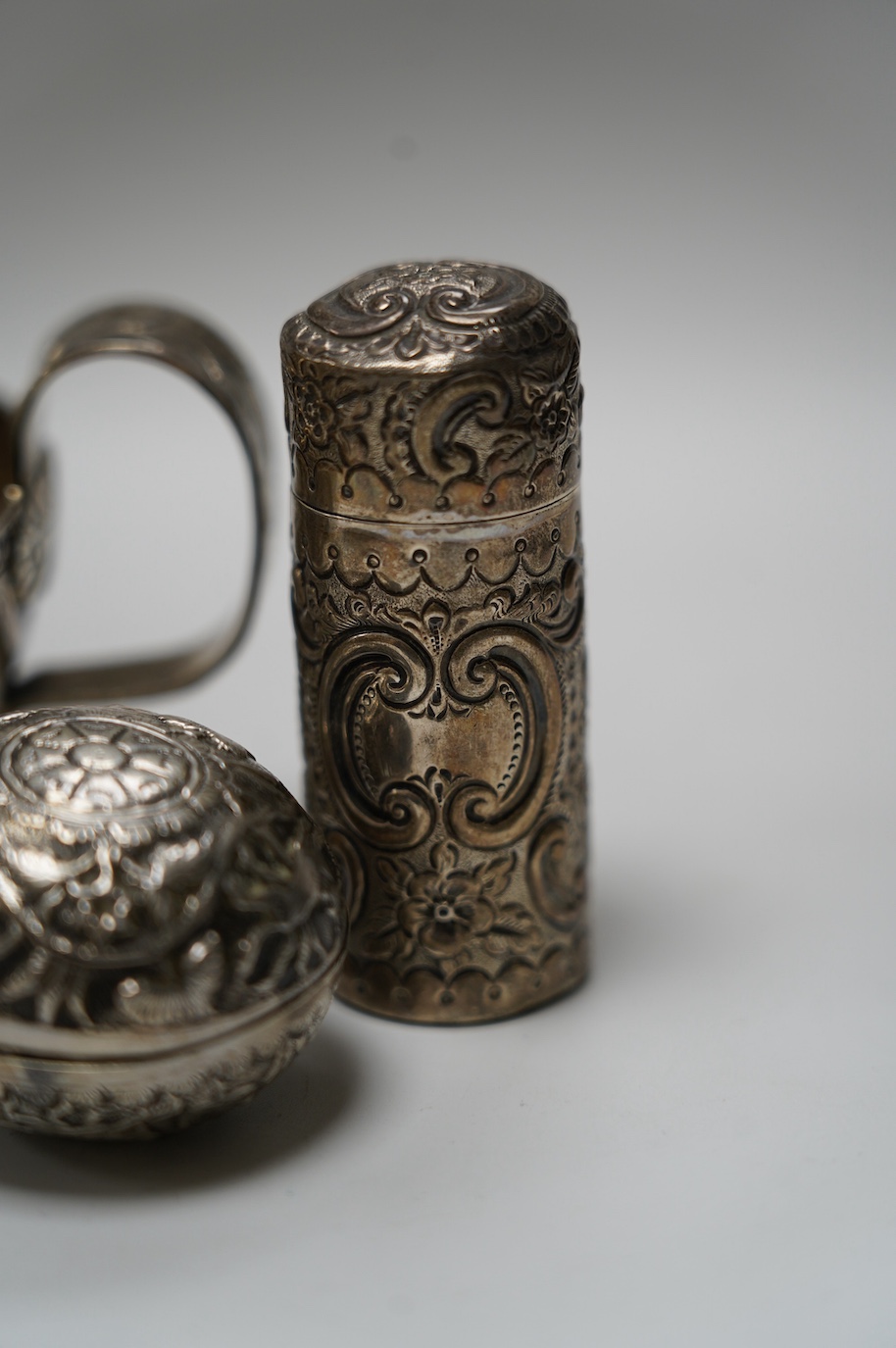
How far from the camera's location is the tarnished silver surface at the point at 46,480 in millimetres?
1797

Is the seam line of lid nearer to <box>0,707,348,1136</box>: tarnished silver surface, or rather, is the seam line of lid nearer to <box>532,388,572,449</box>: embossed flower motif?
<box>532,388,572,449</box>: embossed flower motif

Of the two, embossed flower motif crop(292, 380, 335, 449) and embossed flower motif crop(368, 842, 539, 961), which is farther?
embossed flower motif crop(368, 842, 539, 961)

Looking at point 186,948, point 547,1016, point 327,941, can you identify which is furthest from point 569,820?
point 186,948

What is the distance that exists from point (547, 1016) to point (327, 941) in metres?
0.29

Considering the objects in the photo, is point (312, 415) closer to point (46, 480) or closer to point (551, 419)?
point (551, 419)

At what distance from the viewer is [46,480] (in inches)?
76.8

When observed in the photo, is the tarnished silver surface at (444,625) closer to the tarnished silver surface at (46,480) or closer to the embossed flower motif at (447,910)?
the embossed flower motif at (447,910)

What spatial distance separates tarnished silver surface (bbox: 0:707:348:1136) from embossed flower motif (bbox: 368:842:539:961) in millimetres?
159

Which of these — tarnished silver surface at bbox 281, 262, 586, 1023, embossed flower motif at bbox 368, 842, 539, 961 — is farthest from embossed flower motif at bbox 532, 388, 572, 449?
embossed flower motif at bbox 368, 842, 539, 961

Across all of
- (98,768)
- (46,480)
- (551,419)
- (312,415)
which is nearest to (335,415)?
(312,415)

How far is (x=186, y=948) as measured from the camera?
50.7 inches

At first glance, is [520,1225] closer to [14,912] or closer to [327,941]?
[327,941]

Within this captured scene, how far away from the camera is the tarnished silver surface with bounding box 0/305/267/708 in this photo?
1797 millimetres

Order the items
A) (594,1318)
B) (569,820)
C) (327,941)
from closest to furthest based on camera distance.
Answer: (594,1318)
(327,941)
(569,820)
